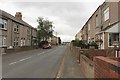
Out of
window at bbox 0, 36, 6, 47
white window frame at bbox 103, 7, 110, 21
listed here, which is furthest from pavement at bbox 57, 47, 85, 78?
window at bbox 0, 36, 6, 47

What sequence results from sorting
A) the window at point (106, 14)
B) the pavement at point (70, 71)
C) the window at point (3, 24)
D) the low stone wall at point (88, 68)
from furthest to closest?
the window at point (3, 24) < the window at point (106, 14) < the pavement at point (70, 71) < the low stone wall at point (88, 68)

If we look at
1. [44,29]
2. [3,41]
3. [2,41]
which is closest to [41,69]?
[2,41]

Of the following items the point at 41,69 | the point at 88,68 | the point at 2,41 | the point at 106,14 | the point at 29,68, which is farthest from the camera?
the point at 2,41

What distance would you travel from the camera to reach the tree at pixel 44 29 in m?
79.8

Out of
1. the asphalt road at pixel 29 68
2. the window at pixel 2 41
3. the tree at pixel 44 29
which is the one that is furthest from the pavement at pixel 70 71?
the tree at pixel 44 29

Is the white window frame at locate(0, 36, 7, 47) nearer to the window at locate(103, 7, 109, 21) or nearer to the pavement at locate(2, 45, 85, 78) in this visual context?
the pavement at locate(2, 45, 85, 78)

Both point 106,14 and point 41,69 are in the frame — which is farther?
point 106,14

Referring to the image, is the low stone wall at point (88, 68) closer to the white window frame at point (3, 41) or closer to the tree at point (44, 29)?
the white window frame at point (3, 41)

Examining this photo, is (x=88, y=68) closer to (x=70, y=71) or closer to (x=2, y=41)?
(x=70, y=71)

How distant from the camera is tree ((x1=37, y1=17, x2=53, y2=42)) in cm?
7983

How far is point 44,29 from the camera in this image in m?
83.8

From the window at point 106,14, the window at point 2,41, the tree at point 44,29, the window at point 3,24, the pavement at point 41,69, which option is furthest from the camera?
the tree at point 44,29

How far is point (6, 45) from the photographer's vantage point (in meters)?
40.1

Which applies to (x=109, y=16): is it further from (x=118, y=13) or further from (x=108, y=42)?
(x=108, y=42)
